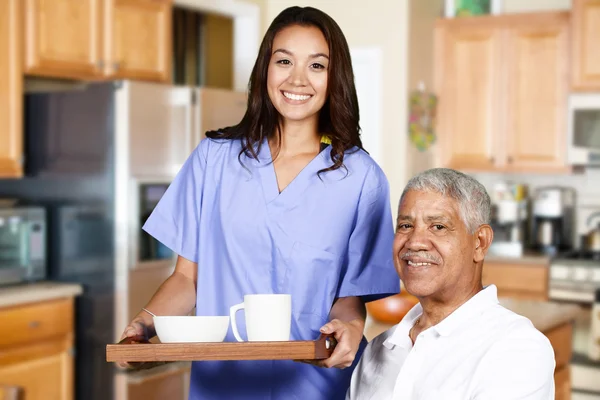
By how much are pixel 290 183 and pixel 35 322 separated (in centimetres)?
206

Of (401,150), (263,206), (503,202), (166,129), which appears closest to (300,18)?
(263,206)

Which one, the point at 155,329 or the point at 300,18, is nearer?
the point at 155,329

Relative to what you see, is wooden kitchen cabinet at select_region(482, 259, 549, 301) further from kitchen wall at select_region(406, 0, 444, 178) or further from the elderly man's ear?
the elderly man's ear

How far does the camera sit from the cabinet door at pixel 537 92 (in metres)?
4.66

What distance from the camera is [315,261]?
1.54 metres

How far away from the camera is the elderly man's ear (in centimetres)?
143

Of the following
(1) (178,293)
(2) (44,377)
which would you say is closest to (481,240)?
(1) (178,293)

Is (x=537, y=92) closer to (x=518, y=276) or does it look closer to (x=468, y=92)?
(x=468, y=92)

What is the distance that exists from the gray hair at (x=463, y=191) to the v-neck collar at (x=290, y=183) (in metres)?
Answer: 0.23

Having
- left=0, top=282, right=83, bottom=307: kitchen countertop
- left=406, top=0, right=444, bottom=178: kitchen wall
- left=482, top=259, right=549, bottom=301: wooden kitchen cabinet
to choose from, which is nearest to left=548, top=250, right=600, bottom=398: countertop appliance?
left=482, top=259, right=549, bottom=301: wooden kitchen cabinet

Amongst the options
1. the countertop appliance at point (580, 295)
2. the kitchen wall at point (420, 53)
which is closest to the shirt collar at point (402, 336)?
the countertop appliance at point (580, 295)

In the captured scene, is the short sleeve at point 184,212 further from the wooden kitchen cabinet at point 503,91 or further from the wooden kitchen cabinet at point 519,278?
the wooden kitchen cabinet at point 503,91

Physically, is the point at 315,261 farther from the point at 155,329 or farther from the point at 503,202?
the point at 503,202

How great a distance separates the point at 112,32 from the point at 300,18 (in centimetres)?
235
